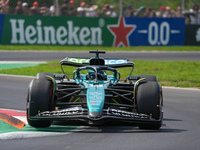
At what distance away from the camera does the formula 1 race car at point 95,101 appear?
290 inches

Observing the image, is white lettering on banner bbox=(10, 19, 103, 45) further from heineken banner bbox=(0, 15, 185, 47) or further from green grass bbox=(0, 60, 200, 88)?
green grass bbox=(0, 60, 200, 88)

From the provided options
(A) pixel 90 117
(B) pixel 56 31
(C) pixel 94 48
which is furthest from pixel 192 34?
(A) pixel 90 117

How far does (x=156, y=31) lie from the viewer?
87.6ft

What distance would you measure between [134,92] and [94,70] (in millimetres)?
850

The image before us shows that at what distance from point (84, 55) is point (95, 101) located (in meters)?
15.1

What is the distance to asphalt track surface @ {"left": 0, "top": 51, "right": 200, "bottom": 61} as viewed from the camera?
2119 centimetres

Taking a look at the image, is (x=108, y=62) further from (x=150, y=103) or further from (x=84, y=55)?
(x=84, y=55)

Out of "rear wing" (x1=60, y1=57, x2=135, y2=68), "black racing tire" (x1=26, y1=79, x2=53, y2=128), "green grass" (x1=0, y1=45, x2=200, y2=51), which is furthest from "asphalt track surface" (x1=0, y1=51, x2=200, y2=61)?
"black racing tire" (x1=26, y1=79, x2=53, y2=128)

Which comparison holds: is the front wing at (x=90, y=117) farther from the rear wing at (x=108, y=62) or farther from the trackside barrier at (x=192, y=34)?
the trackside barrier at (x=192, y=34)

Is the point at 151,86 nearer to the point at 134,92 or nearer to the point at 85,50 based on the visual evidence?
the point at 134,92

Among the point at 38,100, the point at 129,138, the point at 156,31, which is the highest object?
the point at 38,100

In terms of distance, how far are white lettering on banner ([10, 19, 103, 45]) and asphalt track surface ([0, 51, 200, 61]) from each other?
1.49 m

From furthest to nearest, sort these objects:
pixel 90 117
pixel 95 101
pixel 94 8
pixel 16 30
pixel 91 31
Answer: pixel 94 8 < pixel 91 31 < pixel 16 30 < pixel 95 101 < pixel 90 117

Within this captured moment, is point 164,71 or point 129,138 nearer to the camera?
point 129,138
